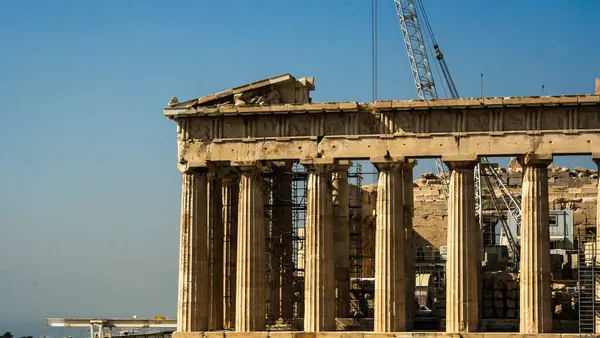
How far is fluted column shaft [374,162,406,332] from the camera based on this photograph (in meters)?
67.5

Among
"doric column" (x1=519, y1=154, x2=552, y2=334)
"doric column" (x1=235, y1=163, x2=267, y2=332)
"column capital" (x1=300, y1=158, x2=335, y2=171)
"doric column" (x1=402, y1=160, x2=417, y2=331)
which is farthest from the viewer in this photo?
"doric column" (x1=402, y1=160, x2=417, y2=331)

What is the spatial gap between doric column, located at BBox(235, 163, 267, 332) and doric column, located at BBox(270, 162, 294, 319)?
6.35 metres

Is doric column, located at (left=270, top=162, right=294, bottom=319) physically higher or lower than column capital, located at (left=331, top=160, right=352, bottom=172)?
lower

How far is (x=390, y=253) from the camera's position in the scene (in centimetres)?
6800

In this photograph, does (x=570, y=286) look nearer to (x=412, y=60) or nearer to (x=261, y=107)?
(x=261, y=107)

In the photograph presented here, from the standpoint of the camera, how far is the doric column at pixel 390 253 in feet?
221

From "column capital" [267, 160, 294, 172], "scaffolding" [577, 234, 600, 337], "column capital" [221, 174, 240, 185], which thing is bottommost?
"scaffolding" [577, 234, 600, 337]

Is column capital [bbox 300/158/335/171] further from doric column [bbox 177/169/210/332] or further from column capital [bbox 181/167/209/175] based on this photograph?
doric column [bbox 177/169/210/332]

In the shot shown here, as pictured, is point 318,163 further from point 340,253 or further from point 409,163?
point 340,253

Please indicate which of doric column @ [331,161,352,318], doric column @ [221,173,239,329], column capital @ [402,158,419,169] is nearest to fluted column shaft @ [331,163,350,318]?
Answer: doric column @ [331,161,352,318]

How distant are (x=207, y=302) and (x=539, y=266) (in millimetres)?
15986

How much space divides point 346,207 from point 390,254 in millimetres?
7434

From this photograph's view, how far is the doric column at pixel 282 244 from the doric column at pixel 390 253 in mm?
9289

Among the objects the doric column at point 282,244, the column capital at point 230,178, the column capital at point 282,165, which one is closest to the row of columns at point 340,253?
the column capital at point 282,165
